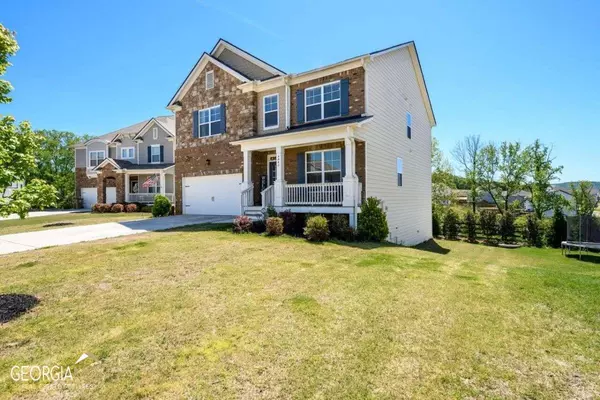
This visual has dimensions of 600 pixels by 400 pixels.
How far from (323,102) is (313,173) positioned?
3.41 meters

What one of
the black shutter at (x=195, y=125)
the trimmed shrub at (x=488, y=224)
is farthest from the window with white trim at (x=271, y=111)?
the trimmed shrub at (x=488, y=224)

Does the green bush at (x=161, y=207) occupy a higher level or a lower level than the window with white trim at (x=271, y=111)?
lower

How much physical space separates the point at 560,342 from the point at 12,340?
6991 mm

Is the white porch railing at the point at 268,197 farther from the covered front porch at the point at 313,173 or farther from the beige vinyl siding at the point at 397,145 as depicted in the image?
the beige vinyl siding at the point at 397,145

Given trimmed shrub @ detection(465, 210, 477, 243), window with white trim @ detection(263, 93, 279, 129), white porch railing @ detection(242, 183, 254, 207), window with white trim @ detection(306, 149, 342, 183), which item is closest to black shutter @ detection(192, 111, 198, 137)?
window with white trim @ detection(263, 93, 279, 129)

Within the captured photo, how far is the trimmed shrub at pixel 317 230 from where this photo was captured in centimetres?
1063

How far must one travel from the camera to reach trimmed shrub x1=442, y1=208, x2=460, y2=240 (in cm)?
2303

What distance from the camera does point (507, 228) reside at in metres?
21.2

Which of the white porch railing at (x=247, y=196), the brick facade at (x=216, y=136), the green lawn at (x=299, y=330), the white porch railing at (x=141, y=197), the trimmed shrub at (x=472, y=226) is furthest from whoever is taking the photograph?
the white porch railing at (x=141, y=197)

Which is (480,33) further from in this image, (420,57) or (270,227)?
(270,227)

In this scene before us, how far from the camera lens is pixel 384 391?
288 cm

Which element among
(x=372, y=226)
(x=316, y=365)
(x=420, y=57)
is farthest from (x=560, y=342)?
(x=420, y=57)

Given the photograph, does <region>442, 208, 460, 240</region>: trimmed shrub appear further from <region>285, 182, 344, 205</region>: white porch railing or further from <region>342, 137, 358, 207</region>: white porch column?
<region>342, 137, 358, 207</region>: white porch column

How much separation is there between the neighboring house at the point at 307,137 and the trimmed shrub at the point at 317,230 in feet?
5.18
